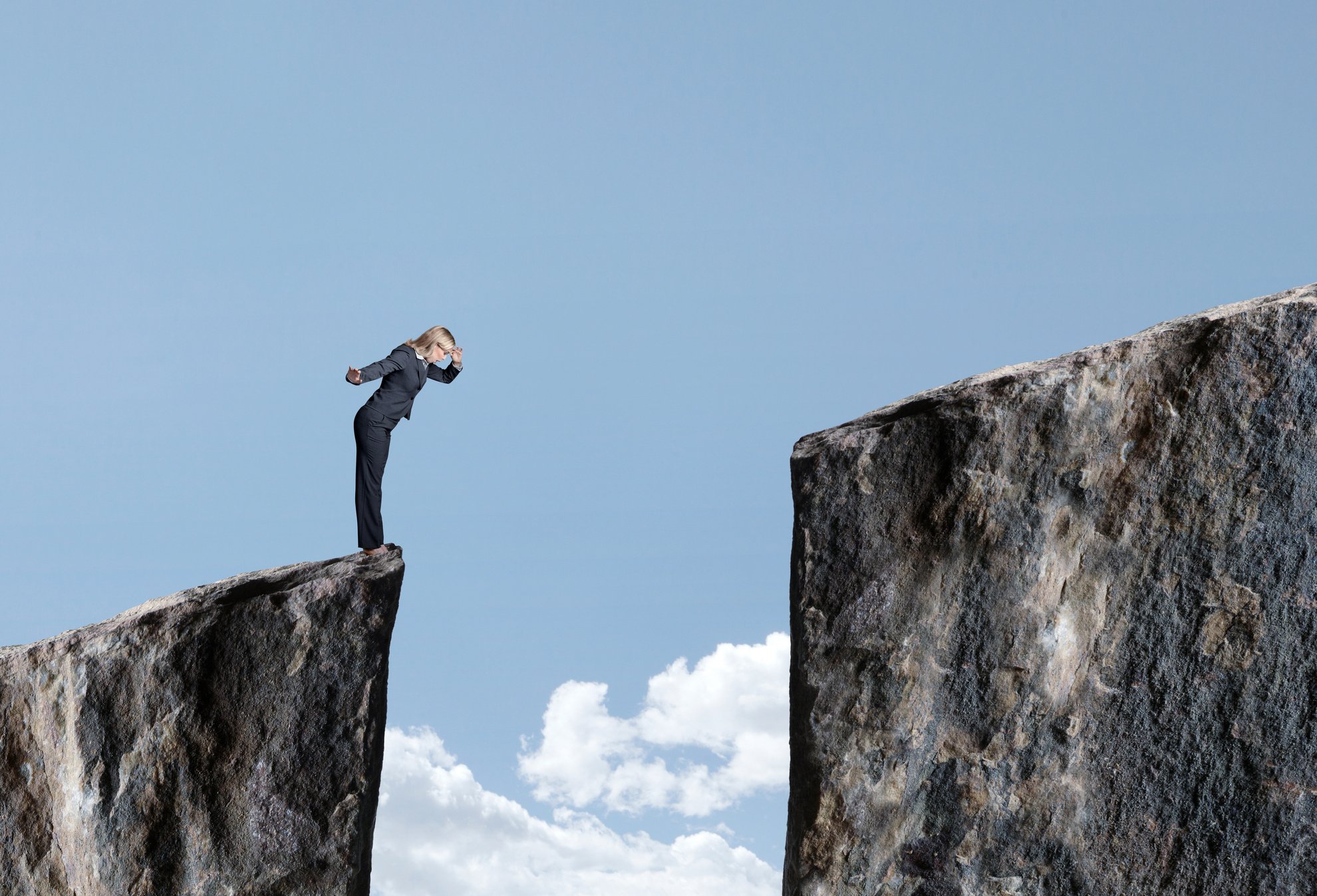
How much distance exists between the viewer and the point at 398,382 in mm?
7211

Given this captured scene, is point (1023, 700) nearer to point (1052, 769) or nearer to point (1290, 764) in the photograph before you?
point (1052, 769)

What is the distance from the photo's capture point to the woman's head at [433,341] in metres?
7.43

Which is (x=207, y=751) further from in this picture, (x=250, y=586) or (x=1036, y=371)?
(x=1036, y=371)

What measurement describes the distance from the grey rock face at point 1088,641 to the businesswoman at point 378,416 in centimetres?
304

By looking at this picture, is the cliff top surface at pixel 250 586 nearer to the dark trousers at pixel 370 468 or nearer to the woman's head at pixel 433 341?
the dark trousers at pixel 370 468

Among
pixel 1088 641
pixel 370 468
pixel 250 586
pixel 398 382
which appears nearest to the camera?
pixel 1088 641

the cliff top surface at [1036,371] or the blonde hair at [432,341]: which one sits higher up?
the blonde hair at [432,341]

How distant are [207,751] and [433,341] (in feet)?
9.63

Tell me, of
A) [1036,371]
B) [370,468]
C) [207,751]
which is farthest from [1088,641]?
[207,751]

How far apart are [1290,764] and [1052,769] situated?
1.08 metres

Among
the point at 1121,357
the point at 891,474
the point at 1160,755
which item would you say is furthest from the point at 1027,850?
the point at 1121,357

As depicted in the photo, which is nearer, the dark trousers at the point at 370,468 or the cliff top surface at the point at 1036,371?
the cliff top surface at the point at 1036,371

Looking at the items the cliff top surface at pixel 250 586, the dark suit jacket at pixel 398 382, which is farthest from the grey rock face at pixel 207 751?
the dark suit jacket at pixel 398 382

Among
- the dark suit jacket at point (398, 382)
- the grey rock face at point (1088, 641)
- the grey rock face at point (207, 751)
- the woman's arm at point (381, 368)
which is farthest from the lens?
the dark suit jacket at point (398, 382)
